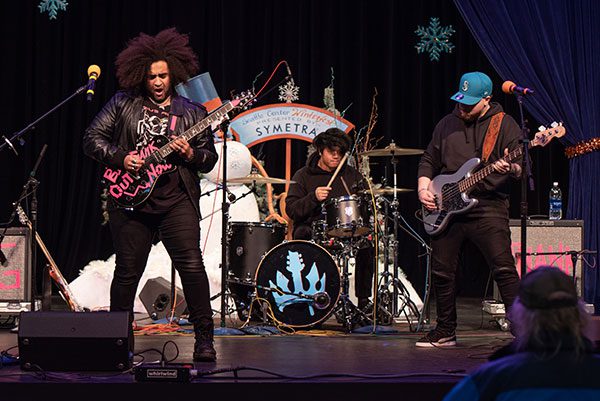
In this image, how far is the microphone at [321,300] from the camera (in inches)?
283

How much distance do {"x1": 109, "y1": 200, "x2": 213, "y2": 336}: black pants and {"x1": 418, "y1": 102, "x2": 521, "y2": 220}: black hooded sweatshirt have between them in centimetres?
186

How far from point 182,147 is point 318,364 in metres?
1.42

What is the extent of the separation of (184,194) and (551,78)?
5071 millimetres

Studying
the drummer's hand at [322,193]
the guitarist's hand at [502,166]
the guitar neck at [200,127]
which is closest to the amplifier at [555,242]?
the drummer's hand at [322,193]

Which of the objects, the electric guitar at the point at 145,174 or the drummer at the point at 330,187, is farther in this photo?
the drummer at the point at 330,187

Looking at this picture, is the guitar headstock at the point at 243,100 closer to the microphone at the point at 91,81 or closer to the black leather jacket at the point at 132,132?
the black leather jacket at the point at 132,132

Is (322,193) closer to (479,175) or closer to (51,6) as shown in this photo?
(479,175)

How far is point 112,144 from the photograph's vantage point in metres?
4.97

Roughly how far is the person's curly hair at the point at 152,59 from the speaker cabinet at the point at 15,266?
2922mm

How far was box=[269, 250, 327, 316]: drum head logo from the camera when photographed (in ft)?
23.8

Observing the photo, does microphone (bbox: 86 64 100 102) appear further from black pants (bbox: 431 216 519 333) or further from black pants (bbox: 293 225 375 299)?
black pants (bbox: 293 225 375 299)

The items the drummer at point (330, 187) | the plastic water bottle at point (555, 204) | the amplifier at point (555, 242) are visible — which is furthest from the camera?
the plastic water bottle at point (555, 204)

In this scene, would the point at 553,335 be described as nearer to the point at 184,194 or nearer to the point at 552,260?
the point at 184,194

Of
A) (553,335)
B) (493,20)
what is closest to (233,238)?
(493,20)
